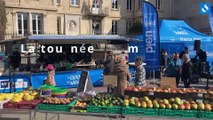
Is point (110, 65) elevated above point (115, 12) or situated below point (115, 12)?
below

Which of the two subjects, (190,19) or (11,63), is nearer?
(11,63)

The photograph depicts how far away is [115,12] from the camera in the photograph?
46.4m

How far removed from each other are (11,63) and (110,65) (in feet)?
25.6

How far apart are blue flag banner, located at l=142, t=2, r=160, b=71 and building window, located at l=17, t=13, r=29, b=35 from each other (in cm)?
2311

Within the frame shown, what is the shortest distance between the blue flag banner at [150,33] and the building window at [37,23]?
2311 centimetres

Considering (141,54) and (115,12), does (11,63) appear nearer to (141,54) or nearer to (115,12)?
(141,54)

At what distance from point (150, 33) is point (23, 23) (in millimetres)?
23840

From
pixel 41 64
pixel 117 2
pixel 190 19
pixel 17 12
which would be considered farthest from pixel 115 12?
pixel 41 64

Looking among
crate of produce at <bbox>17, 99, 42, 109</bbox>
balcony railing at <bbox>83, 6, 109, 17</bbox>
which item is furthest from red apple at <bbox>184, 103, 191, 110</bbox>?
balcony railing at <bbox>83, 6, 109, 17</bbox>

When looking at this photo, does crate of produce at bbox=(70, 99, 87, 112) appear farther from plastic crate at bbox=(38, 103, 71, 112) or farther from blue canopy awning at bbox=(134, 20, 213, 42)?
blue canopy awning at bbox=(134, 20, 213, 42)

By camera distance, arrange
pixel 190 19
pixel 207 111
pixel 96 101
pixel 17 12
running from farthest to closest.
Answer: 1. pixel 190 19
2. pixel 17 12
3. pixel 96 101
4. pixel 207 111

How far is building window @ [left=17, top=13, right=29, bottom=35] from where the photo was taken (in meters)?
34.2

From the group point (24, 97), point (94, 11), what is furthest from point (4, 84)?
point (94, 11)

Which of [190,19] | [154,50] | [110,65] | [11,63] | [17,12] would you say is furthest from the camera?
[190,19]
